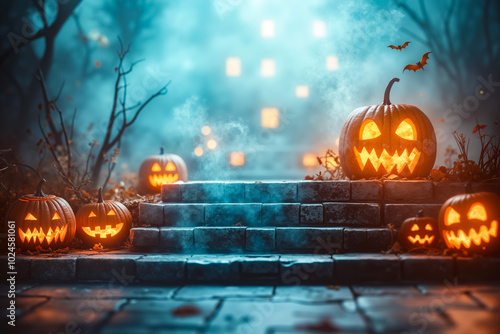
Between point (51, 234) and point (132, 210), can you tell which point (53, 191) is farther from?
point (51, 234)

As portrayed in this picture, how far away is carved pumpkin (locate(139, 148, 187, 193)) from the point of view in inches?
329

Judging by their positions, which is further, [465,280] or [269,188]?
[269,188]

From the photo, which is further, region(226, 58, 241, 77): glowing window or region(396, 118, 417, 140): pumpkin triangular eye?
region(226, 58, 241, 77): glowing window

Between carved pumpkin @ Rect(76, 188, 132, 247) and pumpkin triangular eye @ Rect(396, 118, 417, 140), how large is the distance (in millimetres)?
3931

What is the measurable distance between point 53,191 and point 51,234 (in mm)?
2830

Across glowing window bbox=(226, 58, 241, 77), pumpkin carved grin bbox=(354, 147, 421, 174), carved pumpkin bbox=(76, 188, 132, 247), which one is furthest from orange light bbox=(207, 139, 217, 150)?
pumpkin carved grin bbox=(354, 147, 421, 174)

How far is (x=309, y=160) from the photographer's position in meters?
15.0

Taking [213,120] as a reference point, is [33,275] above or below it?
below

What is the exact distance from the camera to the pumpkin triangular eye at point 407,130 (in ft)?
18.6

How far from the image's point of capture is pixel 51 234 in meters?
5.27

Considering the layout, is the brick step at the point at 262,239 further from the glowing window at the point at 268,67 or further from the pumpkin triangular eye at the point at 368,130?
the glowing window at the point at 268,67

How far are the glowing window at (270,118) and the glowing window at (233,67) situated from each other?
173cm

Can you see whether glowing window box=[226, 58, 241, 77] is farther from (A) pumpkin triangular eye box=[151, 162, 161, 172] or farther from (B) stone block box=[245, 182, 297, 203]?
(B) stone block box=[245, 182, 297, 203]

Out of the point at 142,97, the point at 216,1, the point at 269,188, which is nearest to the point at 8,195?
the point at 269,188
